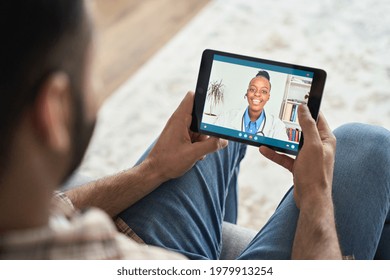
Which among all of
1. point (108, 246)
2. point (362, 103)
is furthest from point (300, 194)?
point (362, 103)

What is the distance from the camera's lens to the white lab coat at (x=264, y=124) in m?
1.12

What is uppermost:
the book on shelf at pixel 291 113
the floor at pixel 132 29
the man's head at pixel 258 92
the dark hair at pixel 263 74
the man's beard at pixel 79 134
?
the floor at pixel 132 29

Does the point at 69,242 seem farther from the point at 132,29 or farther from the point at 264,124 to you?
the point at 132,29

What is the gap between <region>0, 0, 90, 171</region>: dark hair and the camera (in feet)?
1.87

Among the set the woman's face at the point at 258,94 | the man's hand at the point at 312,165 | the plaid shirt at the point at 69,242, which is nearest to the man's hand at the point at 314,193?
the man's hand at the point at 312,165

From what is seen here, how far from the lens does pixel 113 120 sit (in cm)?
195

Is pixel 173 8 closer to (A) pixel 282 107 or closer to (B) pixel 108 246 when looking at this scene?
(A) pixel 282 107

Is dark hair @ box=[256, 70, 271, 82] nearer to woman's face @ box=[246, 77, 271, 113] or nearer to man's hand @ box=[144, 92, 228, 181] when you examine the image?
woman's face @ box=[246, 77, 271, 113]

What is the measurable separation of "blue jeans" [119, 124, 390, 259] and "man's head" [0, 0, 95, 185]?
1.58 ft

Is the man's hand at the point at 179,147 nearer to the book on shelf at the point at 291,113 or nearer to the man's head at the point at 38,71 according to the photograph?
the book on shelf at the point at 291,113

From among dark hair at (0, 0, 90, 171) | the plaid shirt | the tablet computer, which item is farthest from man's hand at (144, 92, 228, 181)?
dark hair at (0, 0, 90, 171)

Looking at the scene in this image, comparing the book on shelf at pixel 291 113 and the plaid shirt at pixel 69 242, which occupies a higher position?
the book on shelf at pixel 291 113

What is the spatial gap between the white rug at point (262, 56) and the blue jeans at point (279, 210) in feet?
1.81

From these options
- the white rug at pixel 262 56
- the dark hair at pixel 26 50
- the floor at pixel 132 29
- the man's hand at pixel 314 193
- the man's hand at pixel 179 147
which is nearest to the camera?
the dark hair at pixel 26 50
